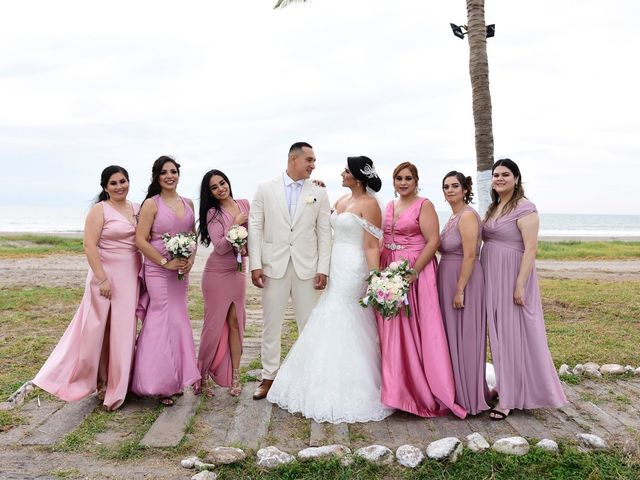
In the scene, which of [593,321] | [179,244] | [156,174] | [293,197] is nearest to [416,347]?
[293,197]

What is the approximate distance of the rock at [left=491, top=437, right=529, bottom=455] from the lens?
445 centimetres

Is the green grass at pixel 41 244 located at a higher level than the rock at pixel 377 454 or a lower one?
higher

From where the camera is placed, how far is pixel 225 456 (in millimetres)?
4289

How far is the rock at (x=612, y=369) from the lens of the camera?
6.65 meters

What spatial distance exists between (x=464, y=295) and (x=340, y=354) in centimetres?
131

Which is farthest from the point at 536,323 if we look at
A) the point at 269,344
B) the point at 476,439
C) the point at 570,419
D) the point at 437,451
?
the point at 269,344

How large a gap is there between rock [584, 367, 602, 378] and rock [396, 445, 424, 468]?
3245 millimetres

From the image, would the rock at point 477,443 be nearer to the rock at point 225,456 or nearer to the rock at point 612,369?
the rock at point 225,456

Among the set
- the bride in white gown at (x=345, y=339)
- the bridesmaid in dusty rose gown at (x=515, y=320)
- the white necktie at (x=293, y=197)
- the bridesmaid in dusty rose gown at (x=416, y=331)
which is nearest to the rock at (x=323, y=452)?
the bride in white gown at (x=345, y=339)

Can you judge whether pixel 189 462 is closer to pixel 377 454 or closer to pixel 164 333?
pixel 377 454

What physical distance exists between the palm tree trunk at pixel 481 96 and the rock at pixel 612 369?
2.35m

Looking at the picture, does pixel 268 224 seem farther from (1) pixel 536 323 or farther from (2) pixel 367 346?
(1) pixel 536 323

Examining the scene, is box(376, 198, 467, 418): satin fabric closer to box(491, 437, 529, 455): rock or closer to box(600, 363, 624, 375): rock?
box(491, 437, 529, 455): rock

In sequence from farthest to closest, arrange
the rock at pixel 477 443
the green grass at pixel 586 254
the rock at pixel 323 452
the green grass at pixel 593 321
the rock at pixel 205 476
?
the green grass at pixel 586 254, the green grass at pixel 593 321, the rock at pixel 477 443, the rock at pixel 323 452, the rock at pixel 205 476
